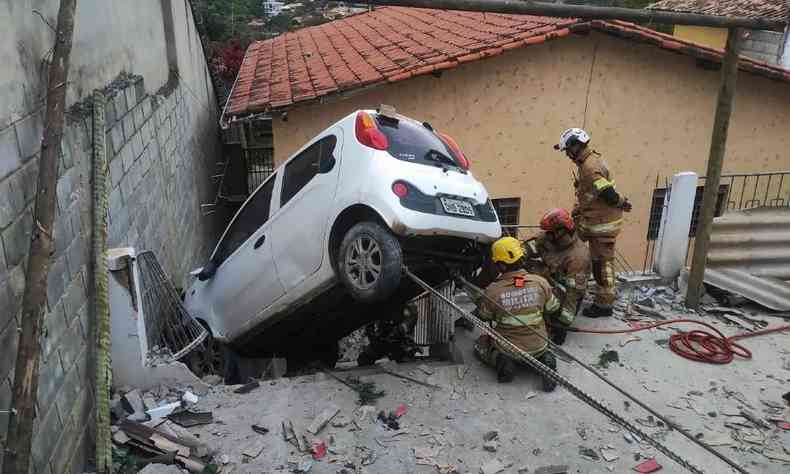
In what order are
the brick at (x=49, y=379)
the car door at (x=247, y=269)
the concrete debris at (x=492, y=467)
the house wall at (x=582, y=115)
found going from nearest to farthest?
the brick at (x=49, y=379) < the concrete debris at (x=492, y=467) < the car door at (x=247, y=269) < the house wall at (x=582, y=115)

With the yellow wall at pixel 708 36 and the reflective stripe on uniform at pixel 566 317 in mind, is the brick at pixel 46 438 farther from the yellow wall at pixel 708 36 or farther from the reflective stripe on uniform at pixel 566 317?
the yellow wall at pixel 708 36

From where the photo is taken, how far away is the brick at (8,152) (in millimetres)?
2387

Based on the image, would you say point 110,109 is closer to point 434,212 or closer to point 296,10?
point 434,212

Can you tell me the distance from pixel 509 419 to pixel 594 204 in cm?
248

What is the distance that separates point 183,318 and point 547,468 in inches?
126

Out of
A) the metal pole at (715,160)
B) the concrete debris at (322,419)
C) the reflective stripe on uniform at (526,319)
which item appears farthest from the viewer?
the metal pole at (715,160)

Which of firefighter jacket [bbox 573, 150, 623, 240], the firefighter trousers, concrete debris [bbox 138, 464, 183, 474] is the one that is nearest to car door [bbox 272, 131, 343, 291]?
concrete debris [bbox 138, 464, 183, 474]

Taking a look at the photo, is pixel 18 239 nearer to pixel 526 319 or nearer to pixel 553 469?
pixel 553 469

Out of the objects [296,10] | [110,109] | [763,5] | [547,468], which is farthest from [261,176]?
[296,10]

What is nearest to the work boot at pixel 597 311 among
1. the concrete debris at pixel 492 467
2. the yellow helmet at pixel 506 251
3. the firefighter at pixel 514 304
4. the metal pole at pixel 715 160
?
the metal pole at pixel 715 160

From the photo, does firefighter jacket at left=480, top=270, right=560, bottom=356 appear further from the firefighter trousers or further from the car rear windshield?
the firefighter trousers

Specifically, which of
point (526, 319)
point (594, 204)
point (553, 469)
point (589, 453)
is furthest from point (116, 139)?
point (594, 204)

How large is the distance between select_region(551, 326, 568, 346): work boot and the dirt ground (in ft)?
0.80

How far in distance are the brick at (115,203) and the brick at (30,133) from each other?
47.9 inches
